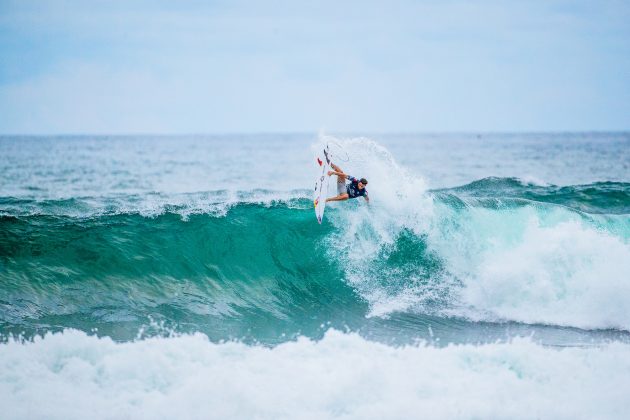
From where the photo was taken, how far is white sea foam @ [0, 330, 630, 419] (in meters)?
6.64

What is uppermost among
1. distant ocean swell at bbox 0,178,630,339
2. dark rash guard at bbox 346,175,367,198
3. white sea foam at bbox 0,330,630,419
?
dark rash guard at bbox 346,175,367,198

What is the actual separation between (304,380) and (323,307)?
3.68 metres

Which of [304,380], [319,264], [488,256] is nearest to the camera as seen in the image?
[304,380]

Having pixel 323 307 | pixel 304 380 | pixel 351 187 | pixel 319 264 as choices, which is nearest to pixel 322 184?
pixel 351 187

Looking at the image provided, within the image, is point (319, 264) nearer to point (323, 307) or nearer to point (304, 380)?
point (323, 307)

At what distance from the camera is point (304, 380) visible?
7.27 meters

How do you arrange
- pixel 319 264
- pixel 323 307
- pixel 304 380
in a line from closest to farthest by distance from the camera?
1. pixel 304 380
2. pixel 323 307
3. pixel 319 264

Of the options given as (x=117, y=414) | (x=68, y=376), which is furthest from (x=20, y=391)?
(x=117, y=414)

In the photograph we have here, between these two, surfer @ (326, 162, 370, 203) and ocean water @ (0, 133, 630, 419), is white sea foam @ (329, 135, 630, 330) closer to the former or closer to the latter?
ocean water @ (0, 133, 630, 419)

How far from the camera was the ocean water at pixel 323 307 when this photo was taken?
22.7ft

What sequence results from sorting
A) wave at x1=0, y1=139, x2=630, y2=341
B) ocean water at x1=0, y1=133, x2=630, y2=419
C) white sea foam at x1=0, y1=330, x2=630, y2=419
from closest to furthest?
white sea foam at x1=0, y1=330, x2=630, y2=419 → ocean water at x1=0, y1=133, x2=630, y2=419 → wave at x1=0, y1=139, x2=630, y2=341

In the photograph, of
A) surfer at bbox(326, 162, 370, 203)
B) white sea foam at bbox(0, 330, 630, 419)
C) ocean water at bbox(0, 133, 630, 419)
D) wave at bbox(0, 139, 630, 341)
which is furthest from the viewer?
surfer at bbox(326, 162, 370, 203)

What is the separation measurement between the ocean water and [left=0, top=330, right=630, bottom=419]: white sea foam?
0.08 ft

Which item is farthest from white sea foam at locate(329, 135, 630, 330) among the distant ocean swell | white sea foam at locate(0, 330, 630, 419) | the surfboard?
white sea foam at locate(0, 330, 630, 419)
